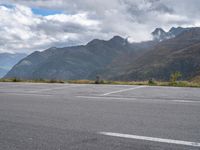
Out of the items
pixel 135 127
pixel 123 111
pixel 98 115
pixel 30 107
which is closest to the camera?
pixel 135 127

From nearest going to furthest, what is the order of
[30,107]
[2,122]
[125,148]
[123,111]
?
[125,148] < [2,122] < [123,111] < [30,107]

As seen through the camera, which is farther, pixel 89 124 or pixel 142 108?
pixel 142 108

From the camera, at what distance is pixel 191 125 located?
21.4 feet

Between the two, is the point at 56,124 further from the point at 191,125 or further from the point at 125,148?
the point at 191,125

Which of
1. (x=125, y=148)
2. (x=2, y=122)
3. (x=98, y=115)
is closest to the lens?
(x=125, y=148)

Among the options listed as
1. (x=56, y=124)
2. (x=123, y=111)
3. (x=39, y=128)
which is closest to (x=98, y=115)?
(x=123, y=111)

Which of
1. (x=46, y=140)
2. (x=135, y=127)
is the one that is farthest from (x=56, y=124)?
(x=135, y=127)

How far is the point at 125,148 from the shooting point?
4922 mm

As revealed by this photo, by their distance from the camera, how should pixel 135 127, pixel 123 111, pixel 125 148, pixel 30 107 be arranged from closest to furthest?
1. pixel 125 148
2. pixel 135 127
3. pixel 123 111
4. pixel 30 107

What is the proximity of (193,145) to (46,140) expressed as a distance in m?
2.65

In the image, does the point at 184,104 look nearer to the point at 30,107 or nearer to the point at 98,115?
the point at 98,115

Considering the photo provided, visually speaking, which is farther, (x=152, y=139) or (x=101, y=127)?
(x=101, y=127)

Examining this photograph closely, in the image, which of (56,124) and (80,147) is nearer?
(80,147)

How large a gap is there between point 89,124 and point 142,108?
269 cm
